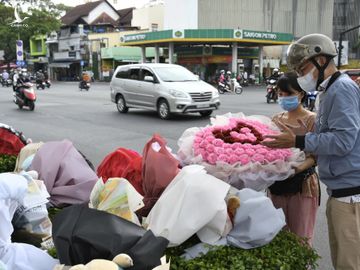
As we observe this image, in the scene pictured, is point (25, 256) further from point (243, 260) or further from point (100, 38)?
point (100, 38)

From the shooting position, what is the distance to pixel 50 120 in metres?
13.6

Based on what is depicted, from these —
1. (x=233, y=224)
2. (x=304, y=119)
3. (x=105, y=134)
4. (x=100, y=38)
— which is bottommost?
(x=105, y=134)

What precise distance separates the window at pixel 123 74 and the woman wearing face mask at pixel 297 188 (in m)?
12.0

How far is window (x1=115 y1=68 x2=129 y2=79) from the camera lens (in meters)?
14.9

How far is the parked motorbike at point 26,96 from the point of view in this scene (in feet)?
54.3

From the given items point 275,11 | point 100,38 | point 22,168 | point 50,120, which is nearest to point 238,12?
point 275,11

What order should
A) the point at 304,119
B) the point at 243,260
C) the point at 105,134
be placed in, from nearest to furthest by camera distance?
the point at 243,260 < the point at 304,119 < the point at 105,134

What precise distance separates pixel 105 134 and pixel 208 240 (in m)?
8.56

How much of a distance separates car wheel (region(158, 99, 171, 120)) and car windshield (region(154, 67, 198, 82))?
714 millimetres

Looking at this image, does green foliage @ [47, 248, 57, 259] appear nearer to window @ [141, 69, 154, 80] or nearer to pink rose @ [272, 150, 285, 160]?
pink rose @ [272, 150, 285, 160]

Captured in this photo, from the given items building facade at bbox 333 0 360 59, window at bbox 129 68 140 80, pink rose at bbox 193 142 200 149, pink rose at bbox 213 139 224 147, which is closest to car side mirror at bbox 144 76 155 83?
window at bbox 129 68 140 80

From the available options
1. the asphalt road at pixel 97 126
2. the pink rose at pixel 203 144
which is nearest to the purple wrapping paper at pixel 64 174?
the pink rose at pixel 203 144

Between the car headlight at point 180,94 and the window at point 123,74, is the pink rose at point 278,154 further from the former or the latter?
the window at point 123,74

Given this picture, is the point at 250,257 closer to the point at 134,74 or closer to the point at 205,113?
the point at 205,113
